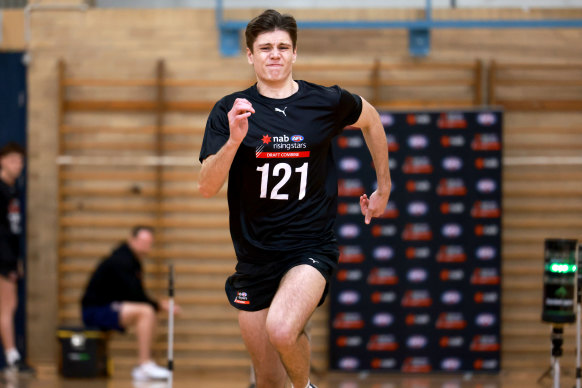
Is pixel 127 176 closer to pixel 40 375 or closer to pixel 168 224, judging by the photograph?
pixel 168 224

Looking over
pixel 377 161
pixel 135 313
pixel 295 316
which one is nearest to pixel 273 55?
pixel 377 161

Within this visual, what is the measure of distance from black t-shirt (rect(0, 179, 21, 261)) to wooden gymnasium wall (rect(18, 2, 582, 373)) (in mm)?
892

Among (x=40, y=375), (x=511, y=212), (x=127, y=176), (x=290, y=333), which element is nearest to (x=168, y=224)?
(x=127, y=176)

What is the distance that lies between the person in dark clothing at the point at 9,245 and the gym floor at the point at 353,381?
0.37 meters

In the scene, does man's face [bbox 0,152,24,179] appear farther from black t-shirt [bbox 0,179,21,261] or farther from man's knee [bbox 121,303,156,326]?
man's knee [bbox 121,303,156,326]

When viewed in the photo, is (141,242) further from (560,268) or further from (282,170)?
(282,170)

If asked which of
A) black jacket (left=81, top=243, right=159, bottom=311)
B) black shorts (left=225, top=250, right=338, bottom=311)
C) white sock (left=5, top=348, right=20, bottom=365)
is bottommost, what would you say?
white sock (left=5, top=348, right=20, bottom=365)

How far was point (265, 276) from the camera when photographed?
399 cm

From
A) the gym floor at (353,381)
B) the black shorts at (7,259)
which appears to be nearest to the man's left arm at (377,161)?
the gym floor at (353,381)

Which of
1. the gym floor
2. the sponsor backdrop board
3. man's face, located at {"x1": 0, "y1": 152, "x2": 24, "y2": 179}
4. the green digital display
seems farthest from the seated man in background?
the green digital display

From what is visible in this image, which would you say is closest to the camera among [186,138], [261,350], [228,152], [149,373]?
[228,152]

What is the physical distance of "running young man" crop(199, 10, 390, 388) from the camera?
3.87 metres

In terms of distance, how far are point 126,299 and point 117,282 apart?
7.3 inches

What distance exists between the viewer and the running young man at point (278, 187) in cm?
387
